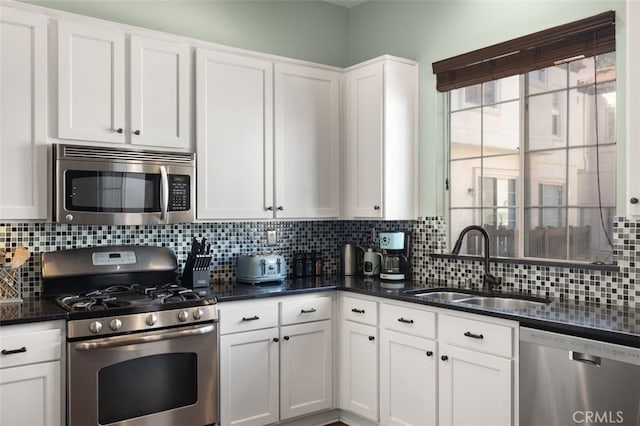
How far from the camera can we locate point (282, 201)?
12.1ft

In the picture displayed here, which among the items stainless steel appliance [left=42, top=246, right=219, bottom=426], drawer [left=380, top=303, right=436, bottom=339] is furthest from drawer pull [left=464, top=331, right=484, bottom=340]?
stainless steel appliance [left=42, top=246, right=219, bottom=426]

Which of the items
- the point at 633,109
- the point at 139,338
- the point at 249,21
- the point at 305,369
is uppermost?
the point at 249,21

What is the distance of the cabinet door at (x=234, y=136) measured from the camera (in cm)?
336

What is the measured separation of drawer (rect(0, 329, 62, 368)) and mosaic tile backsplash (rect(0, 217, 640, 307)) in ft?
2.06

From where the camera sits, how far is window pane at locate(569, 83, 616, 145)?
114 inches

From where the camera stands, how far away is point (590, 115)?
9.82 ft

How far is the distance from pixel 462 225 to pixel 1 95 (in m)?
2.72

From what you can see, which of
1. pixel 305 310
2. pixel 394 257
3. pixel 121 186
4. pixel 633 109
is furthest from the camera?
pixel 394 257

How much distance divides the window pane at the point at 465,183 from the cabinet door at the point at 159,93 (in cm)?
171

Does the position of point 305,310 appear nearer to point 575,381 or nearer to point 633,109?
point 575,381

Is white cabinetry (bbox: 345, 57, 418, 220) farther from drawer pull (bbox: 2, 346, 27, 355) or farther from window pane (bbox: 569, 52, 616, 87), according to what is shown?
drawer pull (bbox: 2, 346, 27, 355)

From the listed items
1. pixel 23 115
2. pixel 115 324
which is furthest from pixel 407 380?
pixel 23 115

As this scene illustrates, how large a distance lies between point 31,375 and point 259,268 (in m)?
1.42

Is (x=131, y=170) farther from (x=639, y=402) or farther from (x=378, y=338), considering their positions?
(x=639, y=402)
